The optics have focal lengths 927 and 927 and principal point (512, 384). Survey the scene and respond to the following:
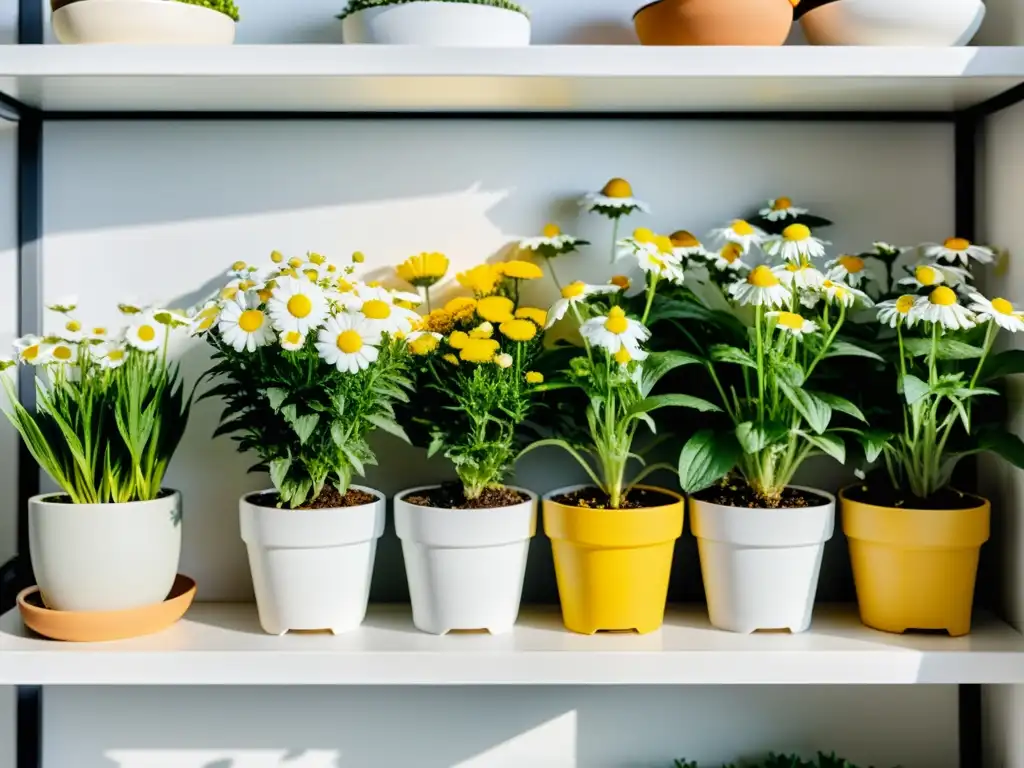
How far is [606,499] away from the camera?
1.02 meters

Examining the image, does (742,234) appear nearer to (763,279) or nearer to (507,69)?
(763,279)

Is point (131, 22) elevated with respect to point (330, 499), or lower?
elevated

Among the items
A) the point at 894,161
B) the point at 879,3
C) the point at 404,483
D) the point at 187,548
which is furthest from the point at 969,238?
the point at 187,548

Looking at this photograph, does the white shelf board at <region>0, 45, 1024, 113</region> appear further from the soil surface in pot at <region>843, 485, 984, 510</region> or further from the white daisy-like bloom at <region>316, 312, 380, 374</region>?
the soil surface in pot at <region>843, 485, 984, 510</region>

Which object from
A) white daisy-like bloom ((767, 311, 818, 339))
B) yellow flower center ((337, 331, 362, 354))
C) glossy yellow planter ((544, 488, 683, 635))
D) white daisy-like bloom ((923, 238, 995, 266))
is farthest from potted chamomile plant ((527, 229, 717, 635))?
white daisy-like bloom ((923, 238, 995, 266))

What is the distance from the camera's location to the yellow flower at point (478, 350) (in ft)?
2.98

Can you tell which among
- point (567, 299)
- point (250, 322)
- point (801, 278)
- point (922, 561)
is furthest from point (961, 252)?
point (250, 322)

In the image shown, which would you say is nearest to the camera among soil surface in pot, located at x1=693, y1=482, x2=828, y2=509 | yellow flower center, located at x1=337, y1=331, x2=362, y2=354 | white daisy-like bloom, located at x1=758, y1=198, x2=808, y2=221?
yellow flower center, located at x1=337, y1=331, x2=362, y2=354

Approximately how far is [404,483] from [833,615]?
20.9 inches

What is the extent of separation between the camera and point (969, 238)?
44.7 inches

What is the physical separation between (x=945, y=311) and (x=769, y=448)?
217 millimetres

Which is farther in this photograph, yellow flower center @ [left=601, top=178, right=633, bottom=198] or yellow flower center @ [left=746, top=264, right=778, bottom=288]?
yellow flower center @ [left=601, top=178, right=633, bottom=198]

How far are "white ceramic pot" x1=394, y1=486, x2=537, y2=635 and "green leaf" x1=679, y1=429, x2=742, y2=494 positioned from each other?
17cm

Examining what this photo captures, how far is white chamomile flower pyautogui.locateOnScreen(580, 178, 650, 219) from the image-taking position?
1.09m
